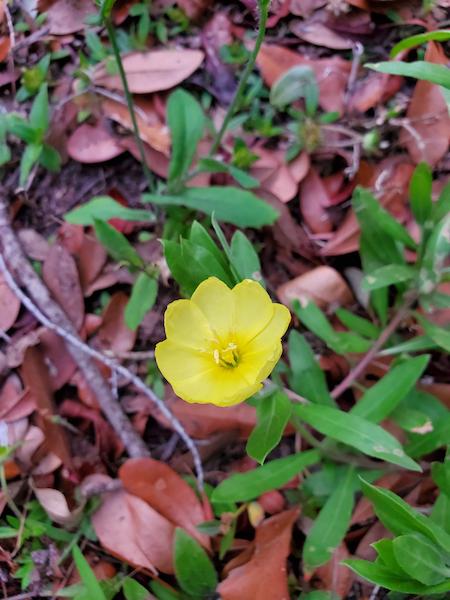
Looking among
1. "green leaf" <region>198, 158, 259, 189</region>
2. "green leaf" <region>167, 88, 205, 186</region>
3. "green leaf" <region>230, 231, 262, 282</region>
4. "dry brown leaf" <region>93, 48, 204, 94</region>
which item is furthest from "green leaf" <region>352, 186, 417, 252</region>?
"dry brown leaf" <region>93, 48, 204, 94</region>

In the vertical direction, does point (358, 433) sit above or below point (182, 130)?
below

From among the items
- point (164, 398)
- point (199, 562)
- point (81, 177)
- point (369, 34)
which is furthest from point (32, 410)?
point (369, 34)

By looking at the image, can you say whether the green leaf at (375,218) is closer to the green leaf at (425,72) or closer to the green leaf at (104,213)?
the green leaf at (425,72)

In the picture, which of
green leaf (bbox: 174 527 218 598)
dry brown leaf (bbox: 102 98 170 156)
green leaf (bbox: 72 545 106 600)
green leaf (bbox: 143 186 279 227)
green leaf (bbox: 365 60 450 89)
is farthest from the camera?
dry brown leaf (bbox: 102 98 170 156)

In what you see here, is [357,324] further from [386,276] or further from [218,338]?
[218,338]

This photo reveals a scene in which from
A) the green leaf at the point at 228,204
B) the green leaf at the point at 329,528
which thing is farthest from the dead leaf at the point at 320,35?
the green leaf at the point at 329,528

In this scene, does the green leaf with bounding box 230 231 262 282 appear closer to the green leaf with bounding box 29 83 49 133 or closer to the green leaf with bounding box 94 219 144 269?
the green leaf with bounding box 94 219 144 269

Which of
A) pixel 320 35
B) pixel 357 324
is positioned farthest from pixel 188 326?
pixel 320 35

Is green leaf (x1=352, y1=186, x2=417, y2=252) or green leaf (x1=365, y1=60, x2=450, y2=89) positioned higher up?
green leaf (x1=365, y1=60, x2=450, y2=89)
